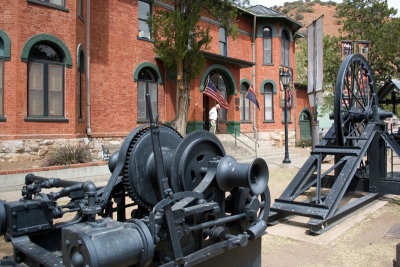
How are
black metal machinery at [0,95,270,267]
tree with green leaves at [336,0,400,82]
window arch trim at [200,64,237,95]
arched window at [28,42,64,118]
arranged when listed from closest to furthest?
black metal machinery at [0,95,270,267] → arched window at [28,42,64,118] → window arch trim at [200,64,237,95] → tree with green leaves at [336,0,400,82]

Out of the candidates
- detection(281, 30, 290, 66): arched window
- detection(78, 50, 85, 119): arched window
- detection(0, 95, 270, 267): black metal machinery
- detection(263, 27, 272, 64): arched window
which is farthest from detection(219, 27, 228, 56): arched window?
detection(0, 95, 270, 267): black metal machinery

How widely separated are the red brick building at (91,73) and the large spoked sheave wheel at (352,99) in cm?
919

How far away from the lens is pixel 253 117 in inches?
918

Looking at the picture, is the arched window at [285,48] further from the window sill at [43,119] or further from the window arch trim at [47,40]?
the window sill at [43,119]

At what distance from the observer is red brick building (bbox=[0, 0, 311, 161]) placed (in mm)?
11500

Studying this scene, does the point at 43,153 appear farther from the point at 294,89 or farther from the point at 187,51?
the point at 294,89

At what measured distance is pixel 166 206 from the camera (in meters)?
2.51

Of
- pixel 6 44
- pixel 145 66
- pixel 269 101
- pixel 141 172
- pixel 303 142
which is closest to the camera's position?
pixel 141 172

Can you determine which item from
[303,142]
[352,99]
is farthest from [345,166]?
[303,142]

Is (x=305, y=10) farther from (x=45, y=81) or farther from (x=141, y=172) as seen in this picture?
(x=141, y=172)

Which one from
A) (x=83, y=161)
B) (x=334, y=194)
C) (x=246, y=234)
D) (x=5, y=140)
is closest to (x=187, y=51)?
(x=83, y=161)

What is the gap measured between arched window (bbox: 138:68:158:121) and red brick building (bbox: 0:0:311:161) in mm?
47

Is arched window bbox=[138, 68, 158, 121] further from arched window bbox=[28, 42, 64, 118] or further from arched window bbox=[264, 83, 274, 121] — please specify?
arched window bbox=[264, 83, 274, 121]

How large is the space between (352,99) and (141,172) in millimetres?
7065
